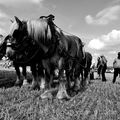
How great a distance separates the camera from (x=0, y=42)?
7.20m

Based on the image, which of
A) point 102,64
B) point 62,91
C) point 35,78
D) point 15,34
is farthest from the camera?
point 102,64

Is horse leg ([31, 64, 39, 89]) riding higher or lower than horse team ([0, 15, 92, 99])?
lower

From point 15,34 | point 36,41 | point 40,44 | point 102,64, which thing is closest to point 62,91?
point 40,44

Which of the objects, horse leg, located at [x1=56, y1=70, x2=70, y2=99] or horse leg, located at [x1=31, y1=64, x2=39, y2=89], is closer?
horse leg, located at [x1=56, y1=70, x2=70, y2=99]

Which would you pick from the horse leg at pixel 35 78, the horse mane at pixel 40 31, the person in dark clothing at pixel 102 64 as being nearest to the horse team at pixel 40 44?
the horse mane at pixel 40 31

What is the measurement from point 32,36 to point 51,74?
1.29 m

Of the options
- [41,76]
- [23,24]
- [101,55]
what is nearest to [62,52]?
[23,24]

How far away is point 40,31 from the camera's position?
5535mm

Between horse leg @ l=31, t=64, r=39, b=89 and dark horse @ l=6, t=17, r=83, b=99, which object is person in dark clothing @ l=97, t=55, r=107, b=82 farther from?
dark horse @ l=6, t=17, r=83, b=99

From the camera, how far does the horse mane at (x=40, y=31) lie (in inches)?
218

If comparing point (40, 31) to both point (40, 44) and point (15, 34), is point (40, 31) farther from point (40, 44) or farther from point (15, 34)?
point (15, 34)

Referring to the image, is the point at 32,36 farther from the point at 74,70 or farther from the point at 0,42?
the point at 74,70

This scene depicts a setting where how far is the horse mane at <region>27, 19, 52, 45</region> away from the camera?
5527 millimetres

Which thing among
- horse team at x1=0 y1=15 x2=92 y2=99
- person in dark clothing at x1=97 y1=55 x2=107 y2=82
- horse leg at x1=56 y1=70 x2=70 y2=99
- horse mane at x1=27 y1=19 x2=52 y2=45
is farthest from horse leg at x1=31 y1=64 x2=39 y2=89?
person in dark clothing at x1=97 y1=55 x2=107 y2=82
